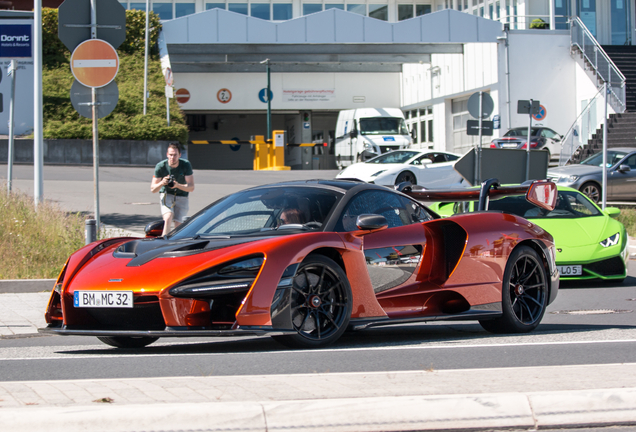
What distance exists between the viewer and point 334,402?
3791mm

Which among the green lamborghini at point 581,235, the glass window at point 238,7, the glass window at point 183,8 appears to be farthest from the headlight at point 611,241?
the glass window at point 183,8

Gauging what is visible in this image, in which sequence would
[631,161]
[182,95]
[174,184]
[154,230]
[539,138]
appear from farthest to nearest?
[182,95] < [539,138] < [631,161] < [174,184] < [154,230]

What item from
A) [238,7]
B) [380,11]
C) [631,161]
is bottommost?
[631,161]

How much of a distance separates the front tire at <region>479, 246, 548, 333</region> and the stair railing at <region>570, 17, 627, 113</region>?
1153 inches

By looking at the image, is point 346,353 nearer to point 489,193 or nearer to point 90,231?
point 489,193

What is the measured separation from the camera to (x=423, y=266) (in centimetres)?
659

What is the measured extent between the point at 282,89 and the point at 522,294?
41.9m

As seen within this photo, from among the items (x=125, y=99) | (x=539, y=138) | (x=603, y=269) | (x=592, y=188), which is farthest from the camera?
(x=125, y=99)

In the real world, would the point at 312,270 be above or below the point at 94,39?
below

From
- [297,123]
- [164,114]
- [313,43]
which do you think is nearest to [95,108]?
[164,114]

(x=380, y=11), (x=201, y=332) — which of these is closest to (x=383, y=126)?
(x=380, y=11)

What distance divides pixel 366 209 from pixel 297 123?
45891 millimetres

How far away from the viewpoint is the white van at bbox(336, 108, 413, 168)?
1421 inches

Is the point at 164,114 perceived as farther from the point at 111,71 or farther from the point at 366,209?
the point at 366,209
